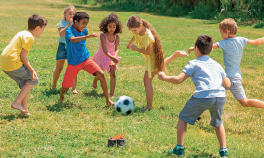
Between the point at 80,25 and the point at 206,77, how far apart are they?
2.96 metres

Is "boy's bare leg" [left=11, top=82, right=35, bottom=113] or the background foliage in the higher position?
the background foliage

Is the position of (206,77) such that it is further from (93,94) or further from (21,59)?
(93,94)

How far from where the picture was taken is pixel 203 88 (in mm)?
3750

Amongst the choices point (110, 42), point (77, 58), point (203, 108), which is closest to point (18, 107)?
point (77, 58)

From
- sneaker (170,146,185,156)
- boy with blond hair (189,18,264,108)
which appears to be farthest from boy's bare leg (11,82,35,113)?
boy with blond hair (189,18,264,108)

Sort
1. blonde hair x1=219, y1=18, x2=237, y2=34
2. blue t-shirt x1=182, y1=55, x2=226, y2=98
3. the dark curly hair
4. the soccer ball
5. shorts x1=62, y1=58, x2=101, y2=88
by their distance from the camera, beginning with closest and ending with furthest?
blue t-shirt x1=182, y1=55, x2=226, y2=98 < the soccer ball < blonde hair x1=219, y1=18, x2=237, y2=34 < shorts x1=62, y1=58, x2=101, y2=88 < the dark curly hair

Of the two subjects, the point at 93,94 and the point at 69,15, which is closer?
the point at 69,15

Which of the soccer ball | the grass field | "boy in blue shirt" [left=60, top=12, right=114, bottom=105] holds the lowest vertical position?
the grass field

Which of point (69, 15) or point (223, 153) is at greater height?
point (69, 15)

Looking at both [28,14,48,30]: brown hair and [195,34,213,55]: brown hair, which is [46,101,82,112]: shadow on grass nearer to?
[28,14,48,30]: brown hair

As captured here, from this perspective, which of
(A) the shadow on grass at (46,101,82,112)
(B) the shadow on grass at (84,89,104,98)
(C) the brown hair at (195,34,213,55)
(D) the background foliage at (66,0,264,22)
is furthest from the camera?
(D) the background foliage at (66,0,264,22)

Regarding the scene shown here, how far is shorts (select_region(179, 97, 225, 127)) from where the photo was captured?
12.3 ft

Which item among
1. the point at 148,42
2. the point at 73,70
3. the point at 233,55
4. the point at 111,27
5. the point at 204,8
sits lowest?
the point at 73,70

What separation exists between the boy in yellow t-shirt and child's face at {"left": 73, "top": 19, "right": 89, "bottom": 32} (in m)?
0.80
